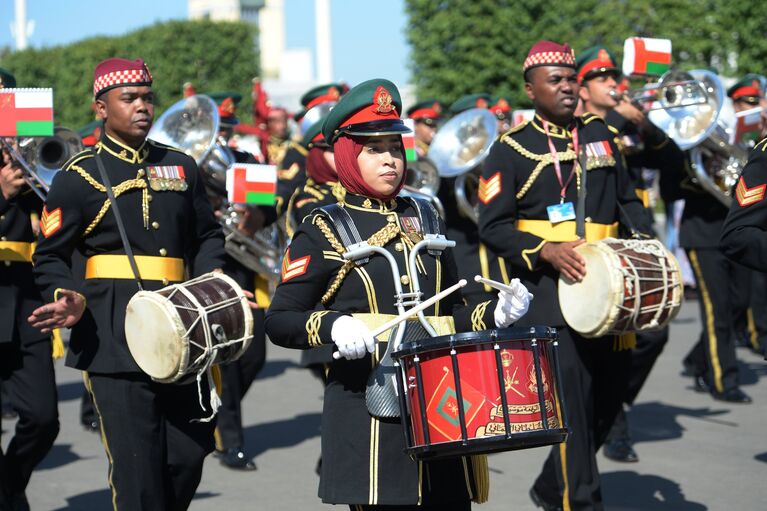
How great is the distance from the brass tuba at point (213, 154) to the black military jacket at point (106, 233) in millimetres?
2501

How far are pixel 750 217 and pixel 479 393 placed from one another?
179cm

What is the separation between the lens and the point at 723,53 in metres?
25.4

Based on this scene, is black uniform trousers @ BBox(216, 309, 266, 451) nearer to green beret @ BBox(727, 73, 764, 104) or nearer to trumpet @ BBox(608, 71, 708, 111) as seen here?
trumpet @ BBox(608, 71, 708, 111)

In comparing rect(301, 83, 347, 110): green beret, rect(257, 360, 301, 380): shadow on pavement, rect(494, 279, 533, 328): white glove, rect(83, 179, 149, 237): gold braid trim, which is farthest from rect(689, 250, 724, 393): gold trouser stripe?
rect(494, 279, 533, 328): white glove

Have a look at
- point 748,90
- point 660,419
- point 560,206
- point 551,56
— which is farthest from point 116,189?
point 748,90

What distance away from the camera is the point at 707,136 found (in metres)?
9.15

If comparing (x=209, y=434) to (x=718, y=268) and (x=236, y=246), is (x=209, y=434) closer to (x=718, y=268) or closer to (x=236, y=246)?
(x=236, y=246)

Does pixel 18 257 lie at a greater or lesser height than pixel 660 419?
greater

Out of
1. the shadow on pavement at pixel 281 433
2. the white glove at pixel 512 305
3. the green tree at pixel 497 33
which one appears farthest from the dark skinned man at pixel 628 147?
the green tree at pixel 497 33

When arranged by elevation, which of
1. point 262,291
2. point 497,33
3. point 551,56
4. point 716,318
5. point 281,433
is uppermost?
point 497,33

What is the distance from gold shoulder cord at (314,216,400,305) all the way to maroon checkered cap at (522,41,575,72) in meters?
2.30

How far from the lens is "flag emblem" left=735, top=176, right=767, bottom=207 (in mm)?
A: 5215

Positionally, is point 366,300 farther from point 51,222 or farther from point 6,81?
point 6,81

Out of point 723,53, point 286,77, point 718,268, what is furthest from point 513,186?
point 286,77
